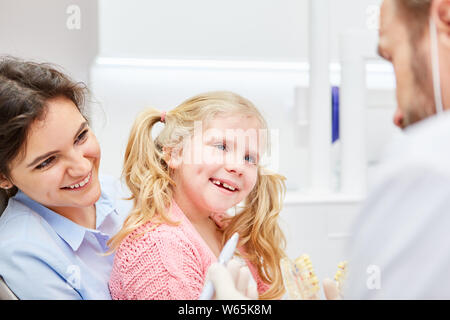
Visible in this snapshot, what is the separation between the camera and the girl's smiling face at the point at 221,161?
91 cm

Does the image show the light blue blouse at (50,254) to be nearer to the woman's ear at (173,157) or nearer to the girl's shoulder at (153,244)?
the girl's shoulder at (153,244)

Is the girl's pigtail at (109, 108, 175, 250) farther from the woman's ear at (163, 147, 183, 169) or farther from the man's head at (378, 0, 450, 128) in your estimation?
the man's head at (378, 0, 450, 128)

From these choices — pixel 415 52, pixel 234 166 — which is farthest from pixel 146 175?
pixel 415 52

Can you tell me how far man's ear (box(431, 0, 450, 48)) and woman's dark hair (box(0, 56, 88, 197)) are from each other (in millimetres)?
610

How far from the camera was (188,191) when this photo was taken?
951 mm

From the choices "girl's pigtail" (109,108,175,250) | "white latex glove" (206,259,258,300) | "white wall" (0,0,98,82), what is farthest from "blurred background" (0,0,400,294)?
"white latex glove" (206,259,258,300)

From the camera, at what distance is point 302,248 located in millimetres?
1141

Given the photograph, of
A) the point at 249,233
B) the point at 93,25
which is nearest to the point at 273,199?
the point at 249,233

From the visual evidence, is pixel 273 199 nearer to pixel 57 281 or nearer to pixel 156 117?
pixel 156 117

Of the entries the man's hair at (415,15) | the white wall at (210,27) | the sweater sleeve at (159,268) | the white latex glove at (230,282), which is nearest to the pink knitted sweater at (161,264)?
the sweater sleeve at (159,268)

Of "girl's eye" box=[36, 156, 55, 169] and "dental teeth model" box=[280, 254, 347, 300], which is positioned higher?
"girl's eye" box=[36, 156, 55, 169]

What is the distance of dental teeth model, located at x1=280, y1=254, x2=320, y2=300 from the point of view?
813 millimetres

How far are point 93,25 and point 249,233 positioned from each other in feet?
1.76
